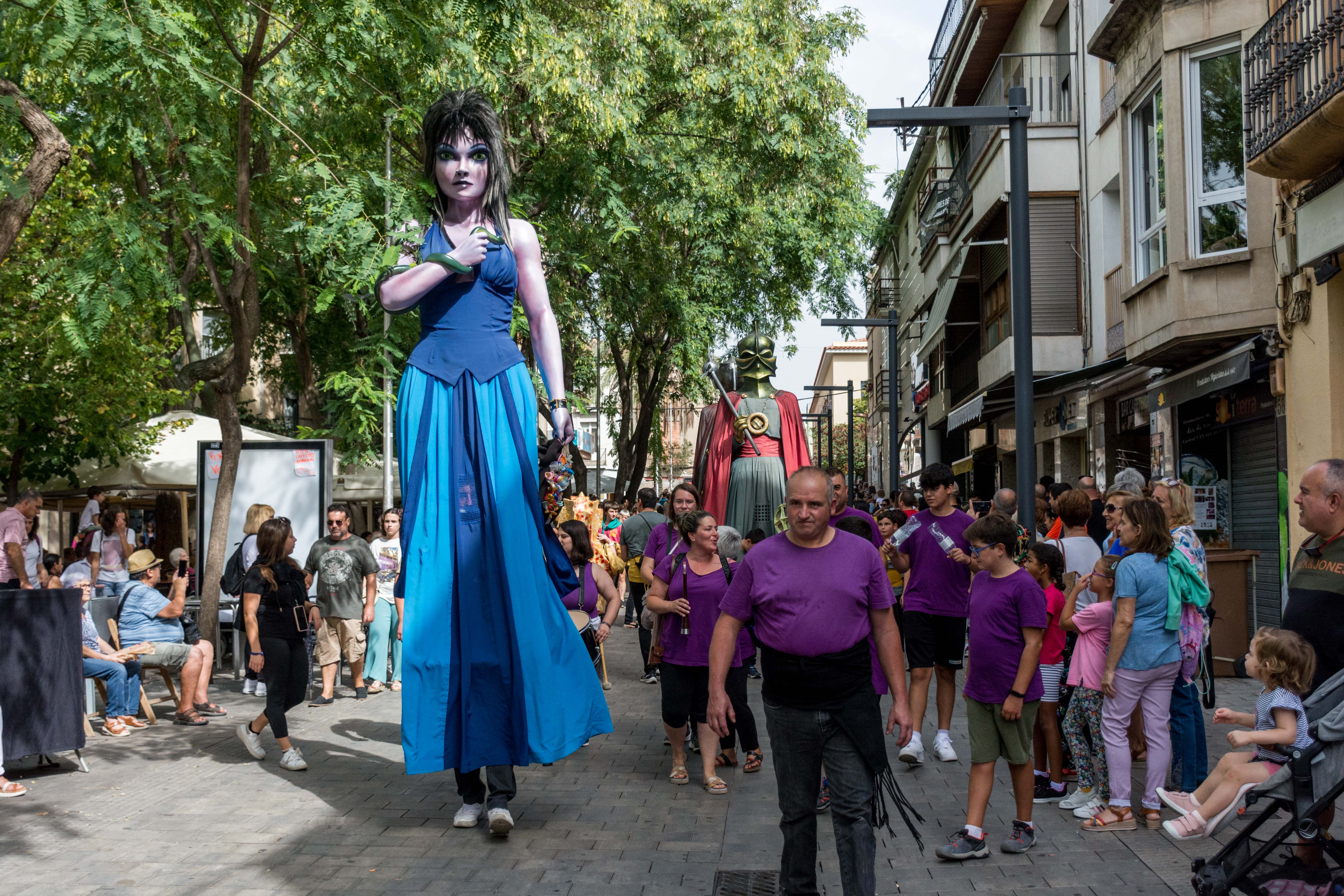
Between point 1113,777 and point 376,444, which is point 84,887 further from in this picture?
point 376,444

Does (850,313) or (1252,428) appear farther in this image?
(850,313)

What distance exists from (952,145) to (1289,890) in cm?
3036

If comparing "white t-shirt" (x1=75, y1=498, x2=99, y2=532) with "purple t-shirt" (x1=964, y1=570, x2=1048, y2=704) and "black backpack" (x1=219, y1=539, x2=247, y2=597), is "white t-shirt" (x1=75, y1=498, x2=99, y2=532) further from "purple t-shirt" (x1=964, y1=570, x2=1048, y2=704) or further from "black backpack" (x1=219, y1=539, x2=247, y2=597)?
"purple t-shirt" (x1=964, y1=570, x2=1048, y2=704)

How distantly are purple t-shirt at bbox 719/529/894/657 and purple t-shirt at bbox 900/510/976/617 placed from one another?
11.2 feet

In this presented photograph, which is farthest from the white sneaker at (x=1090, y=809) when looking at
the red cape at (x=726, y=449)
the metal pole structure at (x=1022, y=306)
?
the red cape at (x=726, y=449)

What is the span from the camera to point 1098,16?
1884 cm

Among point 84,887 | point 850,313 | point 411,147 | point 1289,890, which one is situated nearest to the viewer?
point 1289,890

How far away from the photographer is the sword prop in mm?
11281

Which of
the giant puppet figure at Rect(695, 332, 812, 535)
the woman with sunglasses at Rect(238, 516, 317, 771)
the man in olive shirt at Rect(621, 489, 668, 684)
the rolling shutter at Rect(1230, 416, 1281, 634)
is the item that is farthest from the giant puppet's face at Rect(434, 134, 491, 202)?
the rolling shutter at Rect(1230, 416, 1281, 634)

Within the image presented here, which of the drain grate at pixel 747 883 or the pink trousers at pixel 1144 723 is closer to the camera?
the drain grate at pixel 747 883

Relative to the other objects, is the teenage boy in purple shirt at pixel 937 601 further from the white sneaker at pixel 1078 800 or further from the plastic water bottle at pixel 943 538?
the white sneaker at pixel 1078 800

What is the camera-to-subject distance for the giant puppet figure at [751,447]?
36.7 ft

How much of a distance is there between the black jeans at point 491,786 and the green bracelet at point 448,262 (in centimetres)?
258

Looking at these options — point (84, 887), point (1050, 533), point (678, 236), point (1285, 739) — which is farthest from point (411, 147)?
point (1285, 739)
